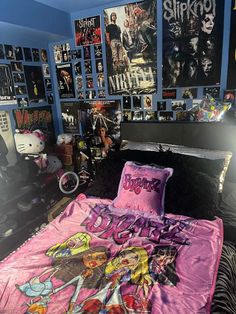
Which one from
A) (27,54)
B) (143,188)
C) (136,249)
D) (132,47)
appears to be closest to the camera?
(136,249)

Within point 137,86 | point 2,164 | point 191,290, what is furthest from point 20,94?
point 191,290

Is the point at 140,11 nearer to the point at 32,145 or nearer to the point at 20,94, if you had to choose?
the point at 20,94

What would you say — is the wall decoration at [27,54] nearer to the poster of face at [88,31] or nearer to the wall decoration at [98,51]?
the poster of face at [88,31]

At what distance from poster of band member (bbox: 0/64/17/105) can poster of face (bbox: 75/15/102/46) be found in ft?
2.92

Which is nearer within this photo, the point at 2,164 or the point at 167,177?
the point at 167,177

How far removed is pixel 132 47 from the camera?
8.51 ft

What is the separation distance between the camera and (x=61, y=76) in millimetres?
3125

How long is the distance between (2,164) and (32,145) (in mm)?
380

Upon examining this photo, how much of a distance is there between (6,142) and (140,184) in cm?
181

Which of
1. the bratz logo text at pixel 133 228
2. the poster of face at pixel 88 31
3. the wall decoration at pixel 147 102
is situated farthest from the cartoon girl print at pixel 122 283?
the poster of face at pixel 88 31

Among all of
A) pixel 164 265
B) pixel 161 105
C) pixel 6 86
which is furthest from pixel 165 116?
pixel 6 86

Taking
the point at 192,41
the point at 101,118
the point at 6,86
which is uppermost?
the point at 192,41

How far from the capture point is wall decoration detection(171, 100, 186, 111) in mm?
2525

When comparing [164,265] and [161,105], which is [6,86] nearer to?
[161,105]
